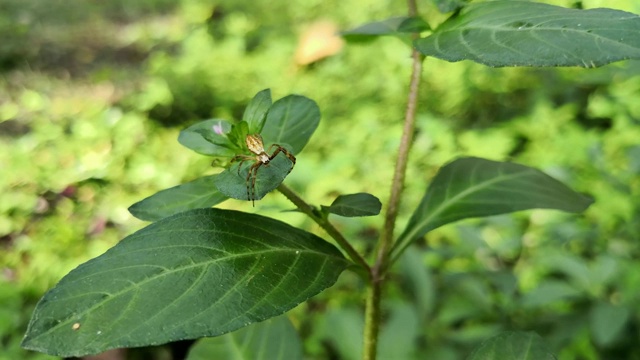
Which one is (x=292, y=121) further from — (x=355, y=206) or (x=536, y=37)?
(x=536, y=37)

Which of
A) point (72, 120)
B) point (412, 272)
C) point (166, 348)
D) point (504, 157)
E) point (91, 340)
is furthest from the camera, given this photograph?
point (72, 120)

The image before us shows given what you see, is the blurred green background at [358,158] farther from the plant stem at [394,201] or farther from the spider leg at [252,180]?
the spider leg at [252,180]

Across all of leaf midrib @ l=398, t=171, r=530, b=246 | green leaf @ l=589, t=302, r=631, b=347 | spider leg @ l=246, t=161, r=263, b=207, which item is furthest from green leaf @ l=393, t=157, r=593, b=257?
green leaf @ l=589, t=302, r=631, b=347

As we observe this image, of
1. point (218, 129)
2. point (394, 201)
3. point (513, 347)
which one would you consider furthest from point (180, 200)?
point (513, 347)

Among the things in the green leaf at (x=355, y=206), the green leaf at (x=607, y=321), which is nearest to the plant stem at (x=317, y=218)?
the green leaf at (x=355, y=206)

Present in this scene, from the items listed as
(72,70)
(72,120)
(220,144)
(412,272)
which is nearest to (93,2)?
(72,70)

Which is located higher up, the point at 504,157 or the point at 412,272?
the point at 412,272

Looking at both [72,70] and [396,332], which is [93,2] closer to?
[72,70]
